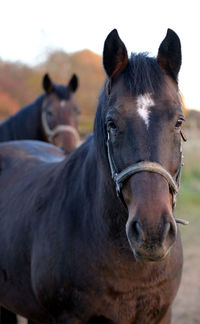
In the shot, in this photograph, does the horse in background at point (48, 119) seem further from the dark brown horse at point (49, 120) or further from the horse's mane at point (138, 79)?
the horse's mane at point (138, 79)

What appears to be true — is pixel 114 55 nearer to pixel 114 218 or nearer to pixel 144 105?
pixel 144 105

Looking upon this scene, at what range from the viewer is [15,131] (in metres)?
6.54

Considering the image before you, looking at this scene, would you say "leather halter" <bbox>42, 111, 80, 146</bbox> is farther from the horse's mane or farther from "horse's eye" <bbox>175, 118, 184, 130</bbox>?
"horse's eye" <bbox>175, 118, 184, 130</bbox>

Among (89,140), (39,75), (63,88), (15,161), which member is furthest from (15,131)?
(39,75)

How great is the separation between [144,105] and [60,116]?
457cm

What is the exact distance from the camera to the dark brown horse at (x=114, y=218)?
72.2 inches

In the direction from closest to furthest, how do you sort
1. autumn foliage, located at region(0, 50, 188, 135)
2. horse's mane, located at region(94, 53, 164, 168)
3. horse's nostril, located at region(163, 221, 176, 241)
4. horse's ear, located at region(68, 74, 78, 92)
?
horse's nostril, located at region(163, 221, 176, 241) → horse's mane, located at region(94, 53, 164, 168) → horse's ear, located at region(68, 74, 78, 92) → autumn foliage, located at region(0, 50, 188, 135)

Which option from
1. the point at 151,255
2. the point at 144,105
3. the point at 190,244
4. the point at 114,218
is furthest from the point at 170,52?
the point at 190,244

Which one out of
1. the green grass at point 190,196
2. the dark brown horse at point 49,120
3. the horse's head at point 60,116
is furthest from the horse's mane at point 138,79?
the green grass at point 190,196

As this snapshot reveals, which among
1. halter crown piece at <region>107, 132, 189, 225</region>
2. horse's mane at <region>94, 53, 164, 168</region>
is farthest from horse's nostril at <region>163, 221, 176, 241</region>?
horse's mane at <region>94, 53, 164, 168</region>

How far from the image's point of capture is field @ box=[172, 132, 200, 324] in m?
4.62

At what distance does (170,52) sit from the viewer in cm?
214

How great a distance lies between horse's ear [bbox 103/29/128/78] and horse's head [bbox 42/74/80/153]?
3.97m

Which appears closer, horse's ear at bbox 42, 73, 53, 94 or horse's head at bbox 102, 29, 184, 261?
horse's head at bbox 102, 29, 184, 261
